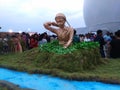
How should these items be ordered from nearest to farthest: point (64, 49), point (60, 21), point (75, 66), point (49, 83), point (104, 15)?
point (49, 83), point (75, 66), point (64, 49), point (60, 21), point (104, 15)

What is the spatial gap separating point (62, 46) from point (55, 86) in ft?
9.25

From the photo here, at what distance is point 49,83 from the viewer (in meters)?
7.36

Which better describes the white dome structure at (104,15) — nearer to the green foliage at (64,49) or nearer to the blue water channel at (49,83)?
the green foliage at (64,49)

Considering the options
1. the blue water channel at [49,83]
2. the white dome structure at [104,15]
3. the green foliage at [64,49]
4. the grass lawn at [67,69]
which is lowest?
the blue water channel at [49,83]

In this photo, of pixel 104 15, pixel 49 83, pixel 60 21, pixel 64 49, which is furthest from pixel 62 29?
pixel 104 15

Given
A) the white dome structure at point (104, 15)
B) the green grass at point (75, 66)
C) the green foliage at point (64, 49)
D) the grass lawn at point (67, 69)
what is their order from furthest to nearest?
the white dome structure at point (104, 15) → the green foliage at point (64, 49) → the green grass at point (75, 66) → the grass lawn at point (67, 69)

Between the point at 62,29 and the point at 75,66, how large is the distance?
77.6 inches

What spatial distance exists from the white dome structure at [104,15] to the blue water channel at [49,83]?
1866cm

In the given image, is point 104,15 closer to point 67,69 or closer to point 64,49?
point 64,49

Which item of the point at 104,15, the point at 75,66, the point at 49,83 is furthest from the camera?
the point at 104,15

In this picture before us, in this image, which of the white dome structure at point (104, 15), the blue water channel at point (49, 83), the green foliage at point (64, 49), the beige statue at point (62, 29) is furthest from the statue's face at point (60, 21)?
the white dome structure at point (104, 15)

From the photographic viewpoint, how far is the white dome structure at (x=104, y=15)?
2728 cm

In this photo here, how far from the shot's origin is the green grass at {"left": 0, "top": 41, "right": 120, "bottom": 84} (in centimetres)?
766

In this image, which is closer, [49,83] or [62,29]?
[49,83]
